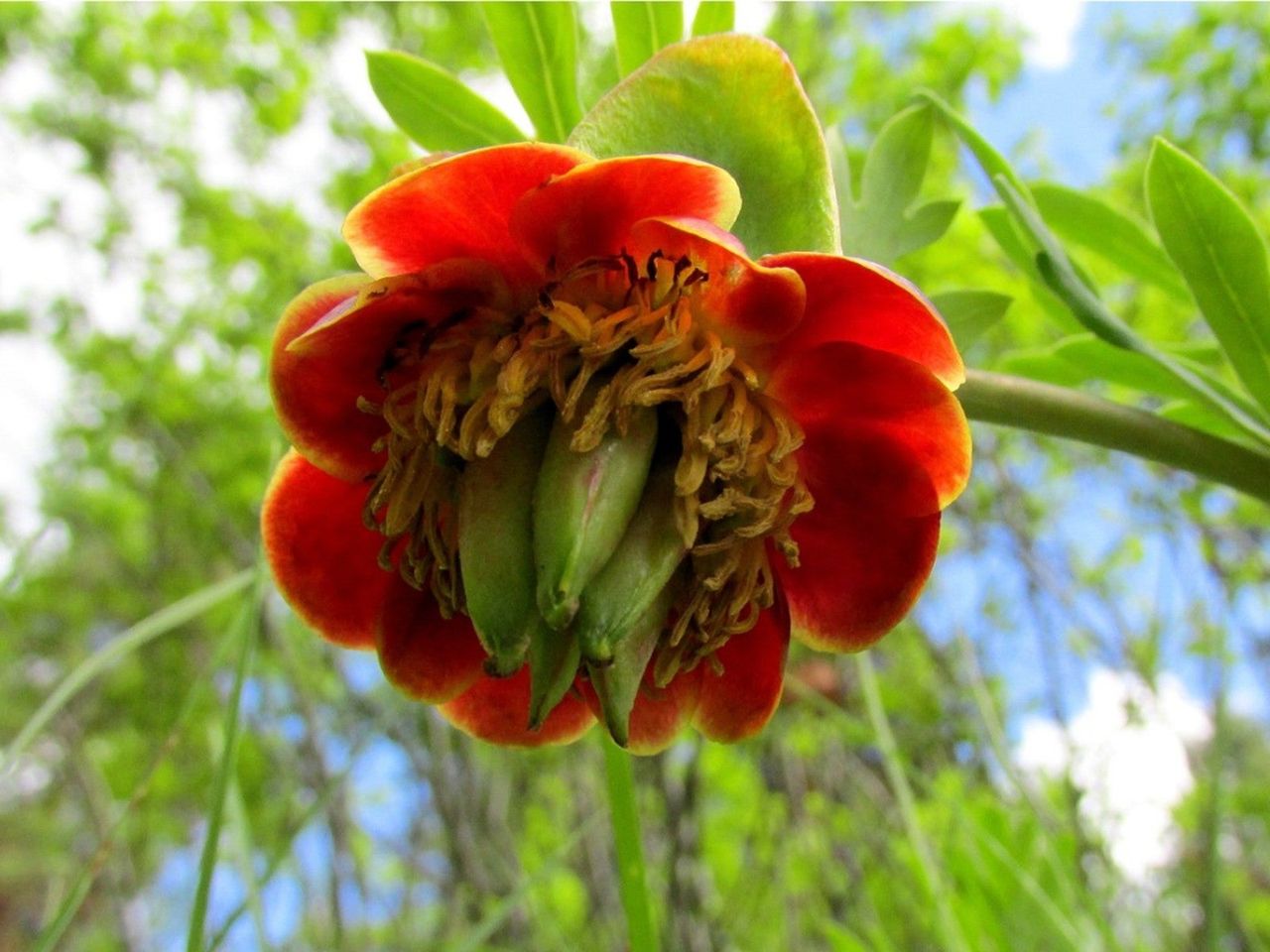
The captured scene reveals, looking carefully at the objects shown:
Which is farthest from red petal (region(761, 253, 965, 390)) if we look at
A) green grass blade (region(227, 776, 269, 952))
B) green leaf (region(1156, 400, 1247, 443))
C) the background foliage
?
the background foliage

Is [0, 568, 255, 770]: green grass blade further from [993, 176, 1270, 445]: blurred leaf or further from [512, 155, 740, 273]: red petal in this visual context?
[993, 176, 1270, 445]: blurred leaf

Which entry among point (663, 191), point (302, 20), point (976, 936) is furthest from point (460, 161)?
point (302, 20)

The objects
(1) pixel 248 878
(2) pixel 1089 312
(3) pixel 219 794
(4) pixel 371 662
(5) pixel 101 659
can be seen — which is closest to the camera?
(2) pixel 1089 312

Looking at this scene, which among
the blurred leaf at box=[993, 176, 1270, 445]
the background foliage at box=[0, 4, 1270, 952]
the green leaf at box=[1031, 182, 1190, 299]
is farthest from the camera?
the background foliage at box=[0, 4, 1270, 952]

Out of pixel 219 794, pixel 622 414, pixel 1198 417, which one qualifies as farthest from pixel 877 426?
pixel 219 794

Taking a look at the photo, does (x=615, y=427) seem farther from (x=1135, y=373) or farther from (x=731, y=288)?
(x=1135, y=373)
